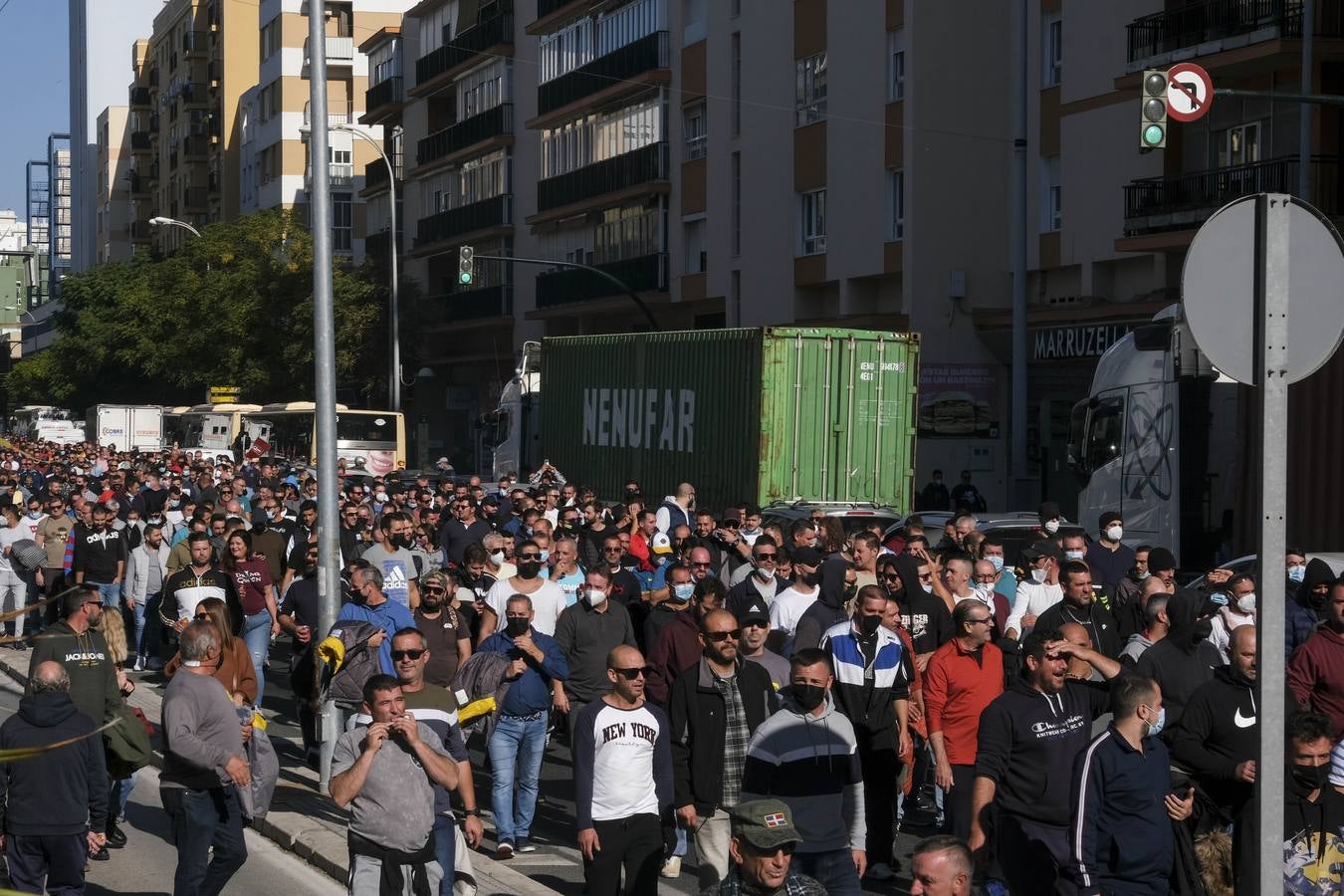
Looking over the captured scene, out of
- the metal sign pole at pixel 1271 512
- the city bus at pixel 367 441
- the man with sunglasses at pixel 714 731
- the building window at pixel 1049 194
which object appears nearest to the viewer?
the metal sign pole at pixel 1271 512

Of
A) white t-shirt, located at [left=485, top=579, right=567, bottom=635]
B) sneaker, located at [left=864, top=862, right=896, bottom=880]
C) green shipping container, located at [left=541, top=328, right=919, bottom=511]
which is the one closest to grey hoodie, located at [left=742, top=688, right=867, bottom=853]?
sneaker, located at [left=864, top=862, right=896, bottom=880]

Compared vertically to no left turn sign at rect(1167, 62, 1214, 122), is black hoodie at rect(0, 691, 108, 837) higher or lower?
lower

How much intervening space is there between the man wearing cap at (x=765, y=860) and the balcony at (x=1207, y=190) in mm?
24141

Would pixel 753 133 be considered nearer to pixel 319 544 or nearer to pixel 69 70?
pixel 319 544

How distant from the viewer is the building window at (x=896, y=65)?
1426 inches

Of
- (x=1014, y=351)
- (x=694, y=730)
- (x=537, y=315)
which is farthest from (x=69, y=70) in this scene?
(x=694, y=730)

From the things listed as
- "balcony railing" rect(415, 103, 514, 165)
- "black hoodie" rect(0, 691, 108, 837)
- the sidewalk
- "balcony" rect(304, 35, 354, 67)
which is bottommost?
the sidewalk

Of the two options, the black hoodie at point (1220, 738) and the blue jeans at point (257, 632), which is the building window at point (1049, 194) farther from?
the black hoodie at point (1220, 738)

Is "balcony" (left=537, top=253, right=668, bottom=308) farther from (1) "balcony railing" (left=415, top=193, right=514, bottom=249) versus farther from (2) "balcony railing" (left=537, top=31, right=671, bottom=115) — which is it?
(2) "balcony railing" (left=537, top=31, right=671, bottom=115)

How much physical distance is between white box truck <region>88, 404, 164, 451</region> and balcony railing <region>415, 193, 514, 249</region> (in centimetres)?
1124

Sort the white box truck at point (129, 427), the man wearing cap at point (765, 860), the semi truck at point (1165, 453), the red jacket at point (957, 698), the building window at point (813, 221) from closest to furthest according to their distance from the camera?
the man wearing cap at point (765, 860)
the red jacket at point (957, 698)
the semi truck at point (1165, 453)
the building window at point (813, 221)
the white box truck at point (129, 427)

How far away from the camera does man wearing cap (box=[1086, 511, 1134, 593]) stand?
14719 millimetres

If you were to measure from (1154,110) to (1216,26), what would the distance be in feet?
46.9

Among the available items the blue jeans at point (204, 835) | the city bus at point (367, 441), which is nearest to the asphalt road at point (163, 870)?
the blue jeans at point (204, 835)
